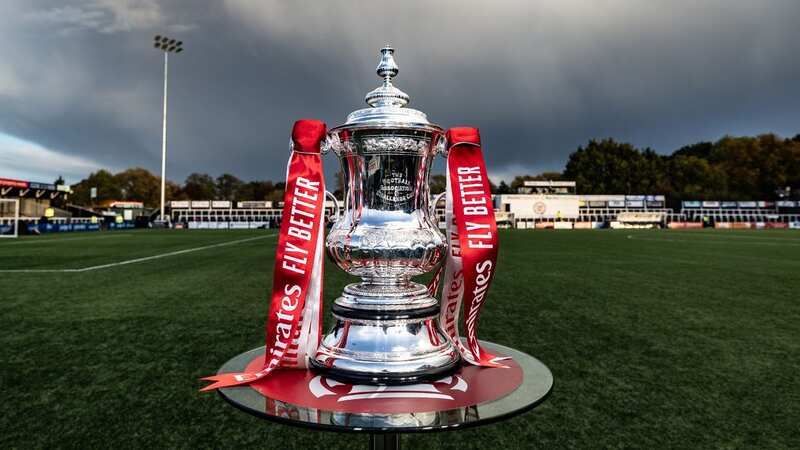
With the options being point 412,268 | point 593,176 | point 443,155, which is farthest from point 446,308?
point 593,176

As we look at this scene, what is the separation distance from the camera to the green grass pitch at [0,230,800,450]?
1884 mm

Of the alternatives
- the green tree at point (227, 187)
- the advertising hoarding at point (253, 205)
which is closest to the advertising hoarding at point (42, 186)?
the advertising hoarding at point (253, 205)

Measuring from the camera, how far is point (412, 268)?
1082 mm

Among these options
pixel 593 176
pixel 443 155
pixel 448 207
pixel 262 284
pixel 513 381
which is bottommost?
pixel 262 284

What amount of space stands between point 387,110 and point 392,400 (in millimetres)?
616

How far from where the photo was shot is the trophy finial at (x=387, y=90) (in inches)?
44.3

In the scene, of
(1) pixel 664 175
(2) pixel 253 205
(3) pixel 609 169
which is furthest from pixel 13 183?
(1) pixel 664 175

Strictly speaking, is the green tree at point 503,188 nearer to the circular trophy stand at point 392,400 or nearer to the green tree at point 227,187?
the green tree at point 227,187

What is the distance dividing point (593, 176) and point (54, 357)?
64.8 metres

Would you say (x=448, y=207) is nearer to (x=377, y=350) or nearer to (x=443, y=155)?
(x=443, y=155)

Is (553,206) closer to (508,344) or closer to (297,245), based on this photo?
(508,344)

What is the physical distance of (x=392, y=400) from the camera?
0.84m

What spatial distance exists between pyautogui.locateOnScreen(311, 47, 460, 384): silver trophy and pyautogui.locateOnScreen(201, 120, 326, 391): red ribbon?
7 centimetres

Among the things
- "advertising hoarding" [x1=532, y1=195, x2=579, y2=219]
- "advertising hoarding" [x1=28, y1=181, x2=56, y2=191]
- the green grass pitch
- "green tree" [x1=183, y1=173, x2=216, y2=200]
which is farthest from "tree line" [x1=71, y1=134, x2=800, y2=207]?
the green grass pitch
